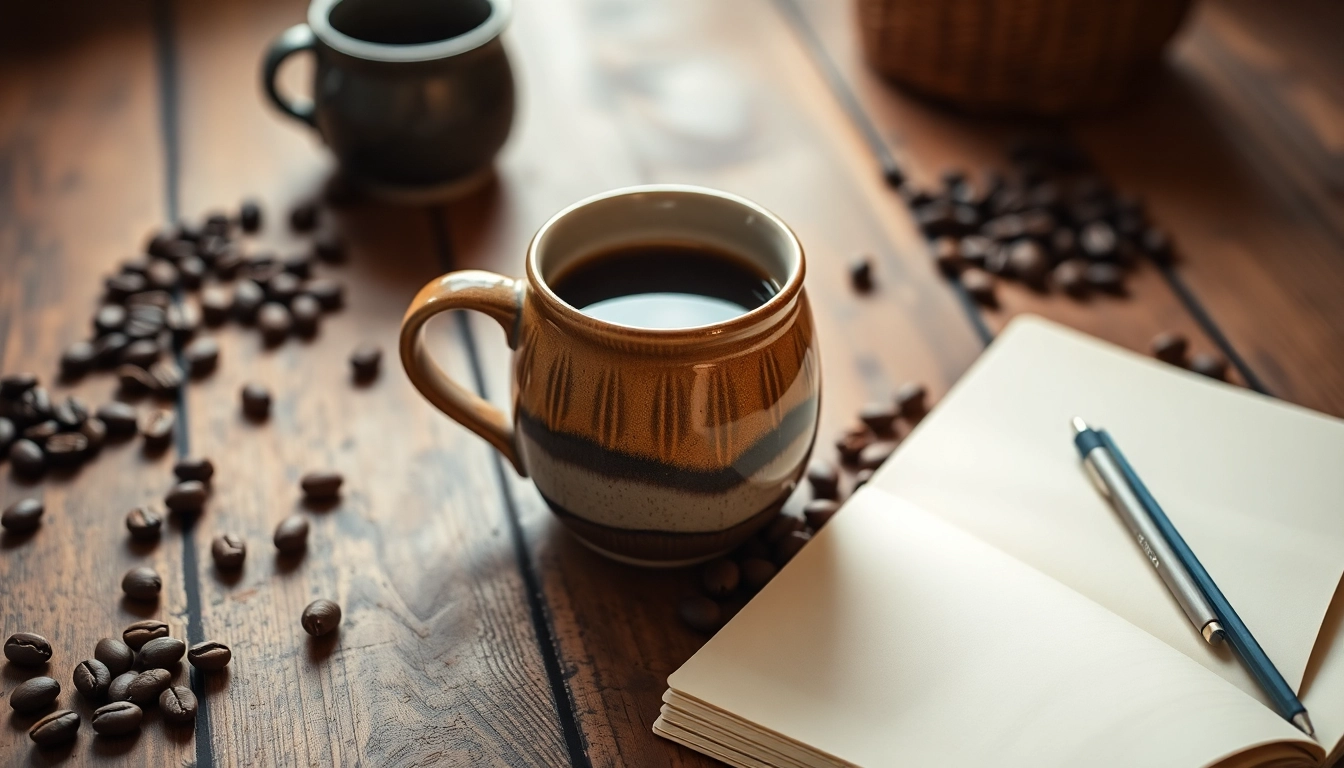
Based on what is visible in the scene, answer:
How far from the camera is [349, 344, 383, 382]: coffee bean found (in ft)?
3.23

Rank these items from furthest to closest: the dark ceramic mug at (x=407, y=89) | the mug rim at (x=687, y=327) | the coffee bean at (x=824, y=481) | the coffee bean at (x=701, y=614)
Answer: the dark ceramic mug at (x=407, y=89)
the coffee bean at (x=824, y=481)
the coffee bean at (x=701, y=614)
the mug rim at (x=687, y=327)

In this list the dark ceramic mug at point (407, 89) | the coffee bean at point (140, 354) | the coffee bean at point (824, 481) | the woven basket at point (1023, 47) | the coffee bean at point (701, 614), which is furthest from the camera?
the woven basket at point (1023, 47)

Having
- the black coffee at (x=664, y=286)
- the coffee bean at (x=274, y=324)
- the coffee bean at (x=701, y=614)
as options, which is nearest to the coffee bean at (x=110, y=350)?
the coffee bean at (x=274, y=324)

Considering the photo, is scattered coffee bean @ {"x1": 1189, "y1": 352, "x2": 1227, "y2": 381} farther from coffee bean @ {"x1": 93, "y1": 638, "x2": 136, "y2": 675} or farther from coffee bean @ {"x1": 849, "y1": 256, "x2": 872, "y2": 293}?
coffee bean @ {"x1": 93, "y1": 638, "x2": 136, "y2": 675}

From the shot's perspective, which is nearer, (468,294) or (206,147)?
(468,294)

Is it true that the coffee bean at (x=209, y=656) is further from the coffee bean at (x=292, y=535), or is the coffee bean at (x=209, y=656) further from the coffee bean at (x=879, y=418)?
the coffee bean at (x=879, y=418)

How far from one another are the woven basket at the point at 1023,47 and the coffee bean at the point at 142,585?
96cm

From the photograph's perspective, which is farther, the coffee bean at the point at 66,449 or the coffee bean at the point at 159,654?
the coffee bean at the point at 66,449

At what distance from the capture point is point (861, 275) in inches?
42.4

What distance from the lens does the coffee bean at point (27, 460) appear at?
0.88 m

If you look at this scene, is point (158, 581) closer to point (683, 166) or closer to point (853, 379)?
point (853, 379)

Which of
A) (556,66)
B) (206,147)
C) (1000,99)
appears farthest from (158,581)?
(1000,99)

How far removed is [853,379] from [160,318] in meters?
0.62

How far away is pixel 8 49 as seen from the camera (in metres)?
1.36
